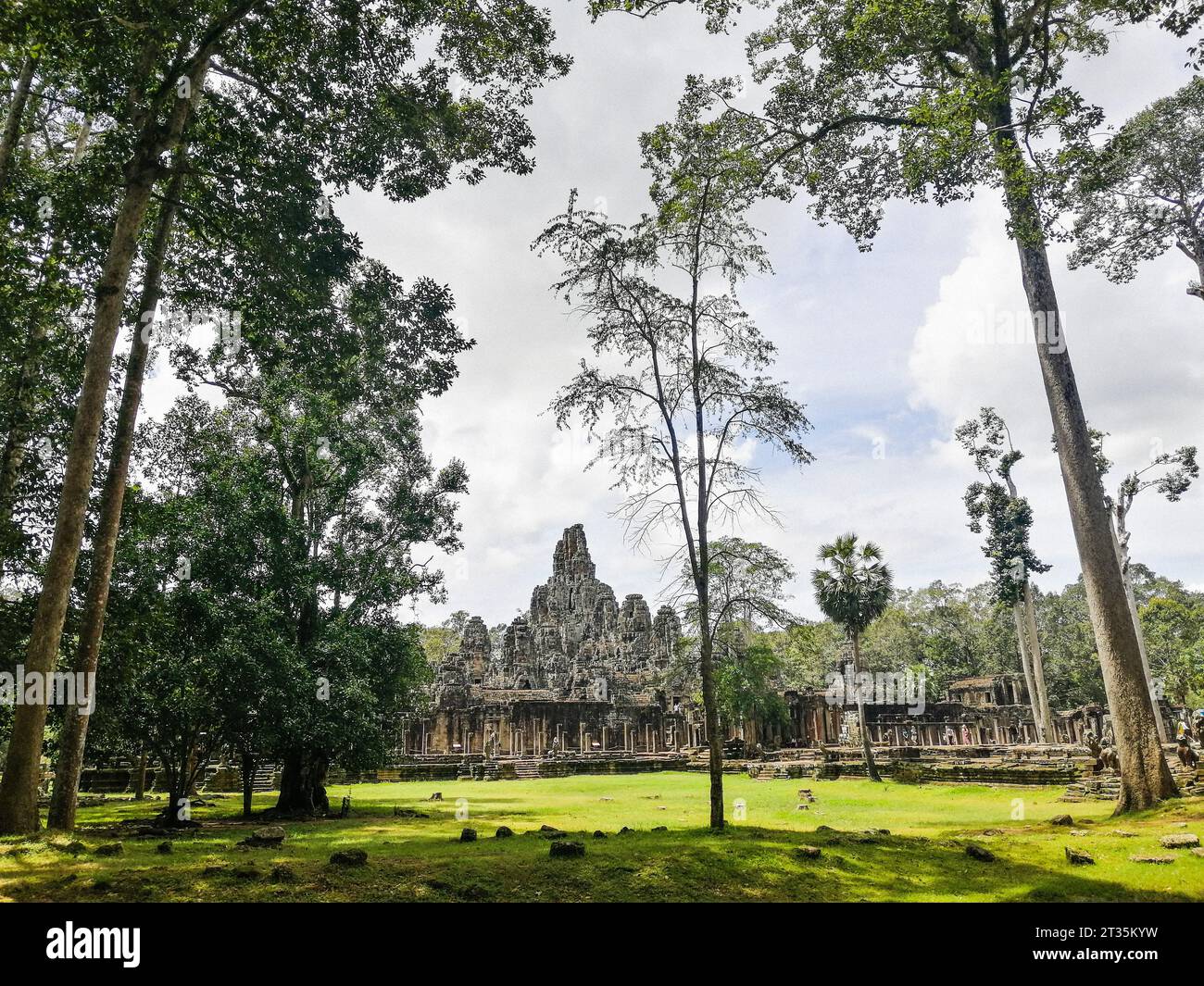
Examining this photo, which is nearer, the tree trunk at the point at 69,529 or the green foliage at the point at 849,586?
the tree trunk at the point at 69,529

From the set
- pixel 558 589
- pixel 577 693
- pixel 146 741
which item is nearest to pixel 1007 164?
pixel 146 741

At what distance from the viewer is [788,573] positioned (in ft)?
36.9

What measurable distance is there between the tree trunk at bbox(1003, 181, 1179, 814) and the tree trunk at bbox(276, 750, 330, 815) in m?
14.9

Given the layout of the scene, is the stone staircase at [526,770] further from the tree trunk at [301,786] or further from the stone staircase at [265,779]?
the tree trunk at [301,786]

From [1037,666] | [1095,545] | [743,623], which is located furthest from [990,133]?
[1037,666]

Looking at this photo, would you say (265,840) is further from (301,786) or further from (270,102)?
(270,102)

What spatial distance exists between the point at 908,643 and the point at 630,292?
50804 millimetres

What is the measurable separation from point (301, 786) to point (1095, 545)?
52.9 ft

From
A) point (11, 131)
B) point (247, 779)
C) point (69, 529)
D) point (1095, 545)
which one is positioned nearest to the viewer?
point (69, 529)

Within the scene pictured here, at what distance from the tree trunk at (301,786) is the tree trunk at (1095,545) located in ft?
49.0

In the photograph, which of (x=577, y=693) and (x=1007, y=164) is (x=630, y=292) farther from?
(x=577, y=693)

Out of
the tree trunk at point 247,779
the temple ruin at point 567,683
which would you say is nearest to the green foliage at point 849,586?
the temple ruin at point 567,683

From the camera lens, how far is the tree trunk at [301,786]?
14.8 m

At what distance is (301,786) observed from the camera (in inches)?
592
